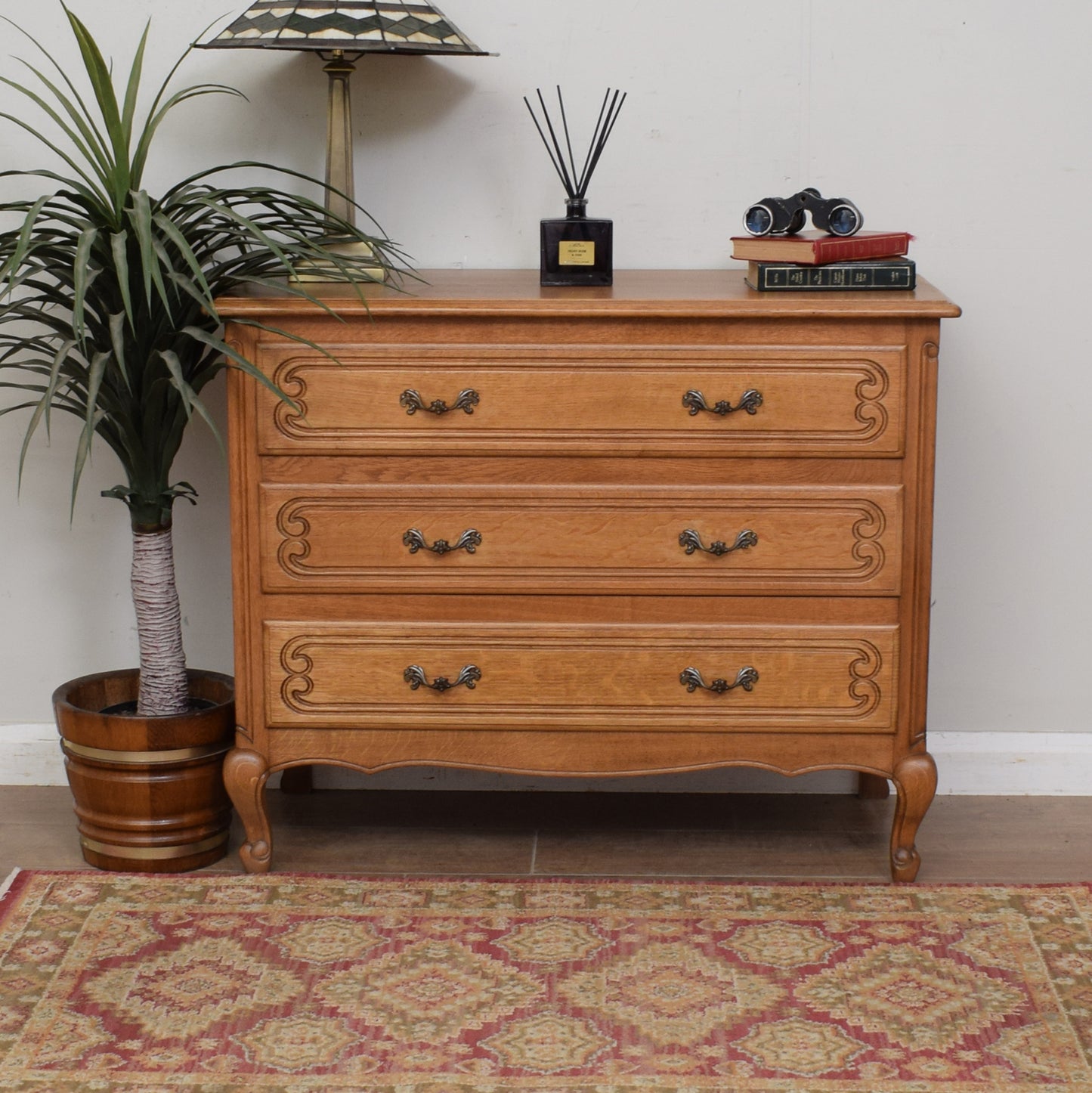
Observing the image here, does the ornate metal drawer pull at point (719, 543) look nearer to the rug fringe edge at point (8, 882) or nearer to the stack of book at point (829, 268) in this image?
the stack of book at point (829, 268)

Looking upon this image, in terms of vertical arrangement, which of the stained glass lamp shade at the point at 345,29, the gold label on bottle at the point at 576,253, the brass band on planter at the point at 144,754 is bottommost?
the brass band on planter at the point at 144,754

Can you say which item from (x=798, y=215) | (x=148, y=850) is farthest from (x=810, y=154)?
(x=148, y=850)

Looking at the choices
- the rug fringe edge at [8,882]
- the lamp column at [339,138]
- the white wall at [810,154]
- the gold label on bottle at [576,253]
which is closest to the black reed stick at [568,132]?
the white wall at [810,154]

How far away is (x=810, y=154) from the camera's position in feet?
8.00

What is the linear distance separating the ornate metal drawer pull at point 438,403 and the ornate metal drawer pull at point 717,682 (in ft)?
1.70

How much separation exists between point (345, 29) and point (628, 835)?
1.41 metres

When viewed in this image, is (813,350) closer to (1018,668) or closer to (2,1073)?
→ (1018,668)

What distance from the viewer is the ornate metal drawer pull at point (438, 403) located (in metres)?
2.05

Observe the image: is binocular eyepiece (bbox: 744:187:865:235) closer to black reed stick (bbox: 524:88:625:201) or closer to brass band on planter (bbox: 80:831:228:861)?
black reed stick (bbox: 524:88:625:201)

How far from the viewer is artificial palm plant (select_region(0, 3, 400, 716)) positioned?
6.37ft

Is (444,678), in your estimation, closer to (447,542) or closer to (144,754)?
(447,542)

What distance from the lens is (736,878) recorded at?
225 centimetres

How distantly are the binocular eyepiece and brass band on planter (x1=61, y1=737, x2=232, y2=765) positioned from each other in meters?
1.21

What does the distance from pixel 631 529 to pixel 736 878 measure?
0.62 meters
